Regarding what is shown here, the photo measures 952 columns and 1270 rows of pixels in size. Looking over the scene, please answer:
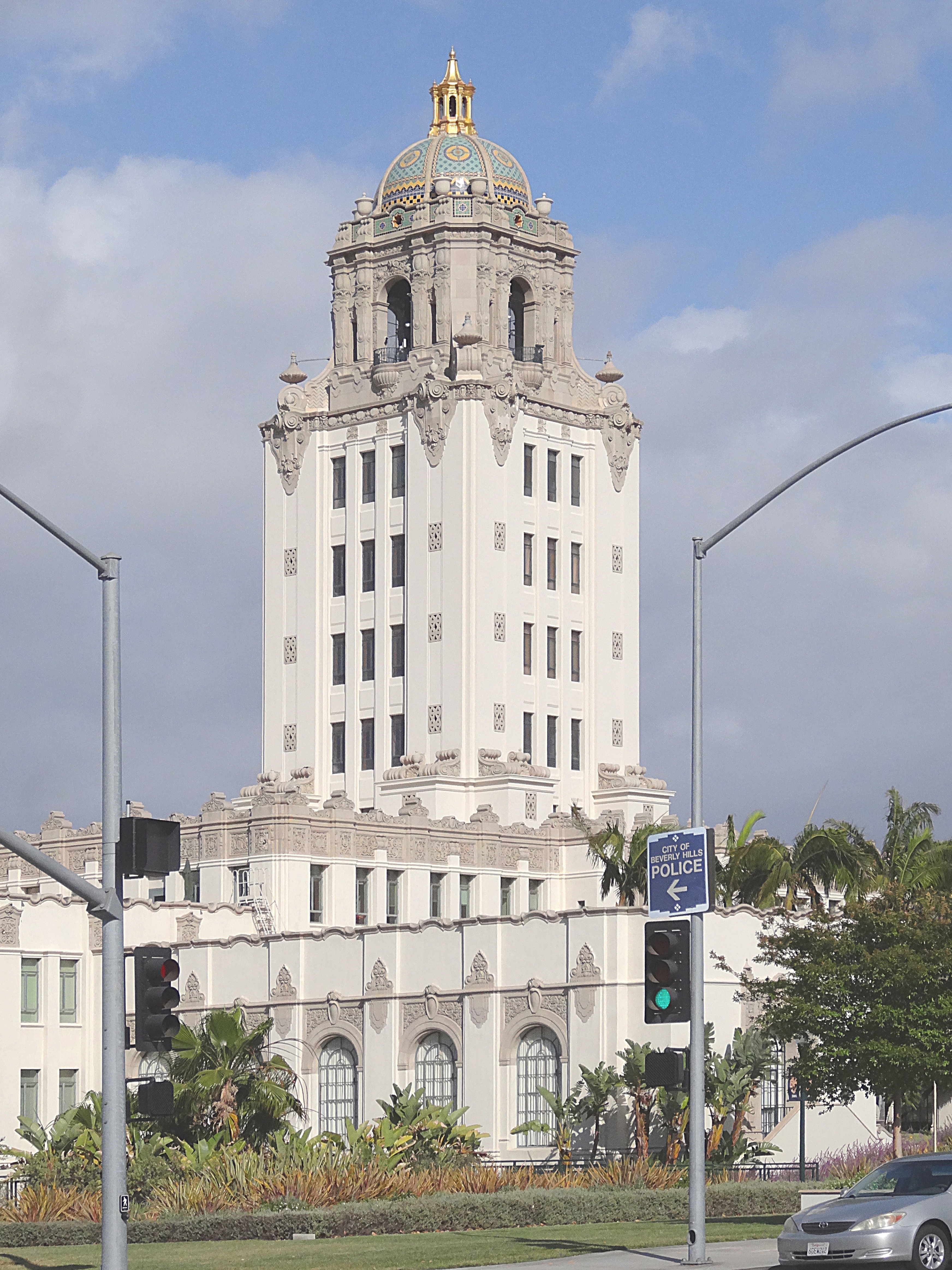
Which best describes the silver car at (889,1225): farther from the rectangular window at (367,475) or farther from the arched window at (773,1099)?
the rectangular window at (367,475)

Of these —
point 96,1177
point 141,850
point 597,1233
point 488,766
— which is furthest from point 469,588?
point 141,850

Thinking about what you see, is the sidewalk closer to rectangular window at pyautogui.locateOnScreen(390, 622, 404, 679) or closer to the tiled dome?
rectangular window at pyautogui.locateOnScreen(390, 622, 404, 679)

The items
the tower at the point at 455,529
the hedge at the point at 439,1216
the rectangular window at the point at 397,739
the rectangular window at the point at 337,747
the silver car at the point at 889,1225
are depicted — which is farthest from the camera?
the rectangular window at the point at 337,747

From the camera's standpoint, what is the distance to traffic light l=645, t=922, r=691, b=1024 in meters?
29.2

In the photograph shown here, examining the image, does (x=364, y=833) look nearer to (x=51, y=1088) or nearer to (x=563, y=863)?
(x=563, y=863)

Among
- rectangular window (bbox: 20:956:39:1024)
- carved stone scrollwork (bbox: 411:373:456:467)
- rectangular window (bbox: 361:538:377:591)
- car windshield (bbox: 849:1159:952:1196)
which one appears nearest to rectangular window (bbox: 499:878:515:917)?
rectangular window (bbox: 361:538:377:591)

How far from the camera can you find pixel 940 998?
1524 inches

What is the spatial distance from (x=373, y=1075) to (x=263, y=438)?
41.0 m

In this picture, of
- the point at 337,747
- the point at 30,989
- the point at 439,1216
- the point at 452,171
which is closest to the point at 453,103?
the point at 452,171

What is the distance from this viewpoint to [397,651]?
304ft

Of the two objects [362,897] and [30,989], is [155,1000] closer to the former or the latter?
[30,989]

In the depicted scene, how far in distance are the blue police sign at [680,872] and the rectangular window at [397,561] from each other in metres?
61.8

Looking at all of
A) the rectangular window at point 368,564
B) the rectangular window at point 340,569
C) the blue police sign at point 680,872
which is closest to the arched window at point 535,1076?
the blue police sign at point 680,872

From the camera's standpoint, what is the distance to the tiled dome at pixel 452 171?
97.8 m
